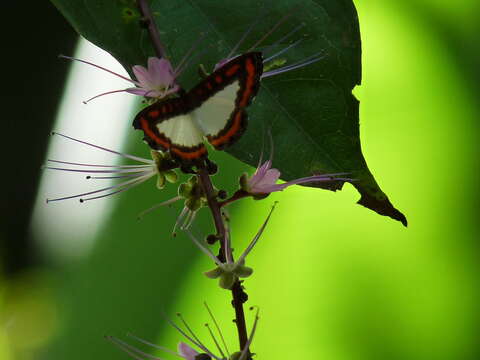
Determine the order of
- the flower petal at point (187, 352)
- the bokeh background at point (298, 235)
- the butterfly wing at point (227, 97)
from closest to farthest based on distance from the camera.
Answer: the butterfly wing at point (227, 97), the flower petal at point (187, 352), the bokeh background at point (298, 235)

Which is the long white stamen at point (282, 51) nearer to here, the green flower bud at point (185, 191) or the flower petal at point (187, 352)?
the green flower bud at point (185, 191)

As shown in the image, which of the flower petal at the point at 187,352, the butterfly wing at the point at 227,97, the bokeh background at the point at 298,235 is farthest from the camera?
the bokeh background at the point at 298,235

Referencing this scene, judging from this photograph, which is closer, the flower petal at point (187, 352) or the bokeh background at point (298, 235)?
the flower petal at point (187, 352)

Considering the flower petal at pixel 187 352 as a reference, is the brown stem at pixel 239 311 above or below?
above

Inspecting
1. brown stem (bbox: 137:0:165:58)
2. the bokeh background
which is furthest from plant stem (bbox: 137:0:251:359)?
the bokeh background

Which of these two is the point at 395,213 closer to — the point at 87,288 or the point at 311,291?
the point at 311,291

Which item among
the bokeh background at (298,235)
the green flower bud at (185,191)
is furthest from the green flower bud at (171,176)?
the bokeh background at (298,235)

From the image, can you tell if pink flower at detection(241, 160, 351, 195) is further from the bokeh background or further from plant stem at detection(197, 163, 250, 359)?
the bokeh background

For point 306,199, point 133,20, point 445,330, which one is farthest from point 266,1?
point 445,330
